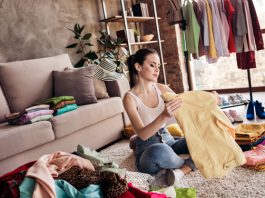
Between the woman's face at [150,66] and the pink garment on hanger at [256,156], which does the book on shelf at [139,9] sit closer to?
the woman's face at [150,66]

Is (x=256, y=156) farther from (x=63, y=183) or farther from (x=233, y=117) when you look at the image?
(x=63, y=183)

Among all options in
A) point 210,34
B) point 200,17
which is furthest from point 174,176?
point 200,17

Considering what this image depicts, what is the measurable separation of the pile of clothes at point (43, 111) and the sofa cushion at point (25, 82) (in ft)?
0.91

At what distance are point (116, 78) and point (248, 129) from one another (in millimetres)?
1484

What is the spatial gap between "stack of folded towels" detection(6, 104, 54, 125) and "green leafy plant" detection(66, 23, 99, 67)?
122 cm

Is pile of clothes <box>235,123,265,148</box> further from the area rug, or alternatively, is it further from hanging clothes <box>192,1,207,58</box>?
hanging clothes <box>192,1,207,58</box>

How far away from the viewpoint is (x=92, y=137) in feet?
8.59

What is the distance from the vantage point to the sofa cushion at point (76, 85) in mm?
Answer: 2785

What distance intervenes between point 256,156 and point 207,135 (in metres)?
0.43

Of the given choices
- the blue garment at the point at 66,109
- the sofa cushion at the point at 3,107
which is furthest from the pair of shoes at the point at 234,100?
the sofa cushion at the point at 3,107

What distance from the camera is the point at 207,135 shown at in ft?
5.26

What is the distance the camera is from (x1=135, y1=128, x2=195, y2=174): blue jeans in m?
1.64

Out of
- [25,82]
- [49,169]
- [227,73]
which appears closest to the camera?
[49,169]

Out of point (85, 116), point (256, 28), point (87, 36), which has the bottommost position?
point (85, 116)
